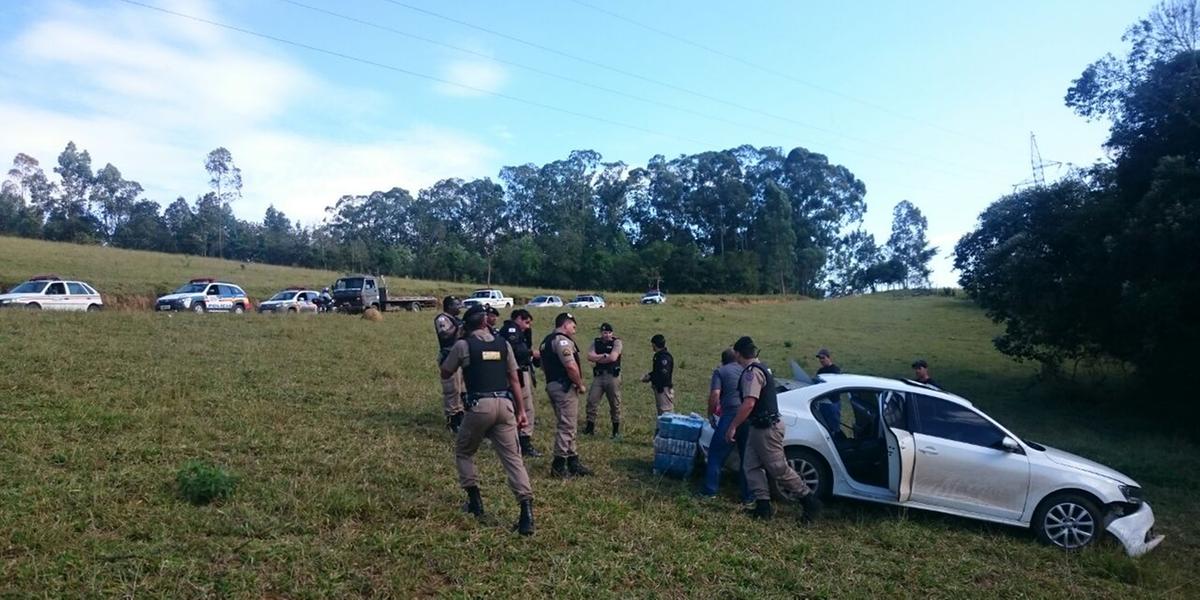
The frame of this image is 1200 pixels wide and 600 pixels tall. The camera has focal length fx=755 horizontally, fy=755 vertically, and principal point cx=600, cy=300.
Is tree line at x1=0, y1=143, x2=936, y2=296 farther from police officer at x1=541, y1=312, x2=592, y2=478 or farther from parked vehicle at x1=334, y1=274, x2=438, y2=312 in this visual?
police officer at x1=541, y1=312, x2=592, y2=478

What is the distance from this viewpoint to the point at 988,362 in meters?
26.7

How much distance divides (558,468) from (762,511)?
2120 mm

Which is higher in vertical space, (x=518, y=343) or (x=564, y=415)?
(x=518, y=343)

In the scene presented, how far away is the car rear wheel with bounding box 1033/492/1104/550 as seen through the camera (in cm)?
695

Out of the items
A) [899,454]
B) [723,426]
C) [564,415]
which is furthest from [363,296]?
[899,454]

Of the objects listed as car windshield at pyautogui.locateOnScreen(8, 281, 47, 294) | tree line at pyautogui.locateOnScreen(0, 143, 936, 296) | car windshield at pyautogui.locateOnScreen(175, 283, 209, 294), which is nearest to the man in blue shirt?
car windshield at pyautogui.locateOnScreen(8, 281, 47, 294)

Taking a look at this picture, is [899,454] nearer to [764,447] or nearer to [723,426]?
[764,447]

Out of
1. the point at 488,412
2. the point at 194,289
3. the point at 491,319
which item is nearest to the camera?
the point at 488,412

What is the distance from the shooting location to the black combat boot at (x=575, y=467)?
783cm

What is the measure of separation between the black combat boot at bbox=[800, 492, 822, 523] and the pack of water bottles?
1.47 m

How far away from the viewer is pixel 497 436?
588cm

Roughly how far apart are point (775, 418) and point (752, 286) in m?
70.7

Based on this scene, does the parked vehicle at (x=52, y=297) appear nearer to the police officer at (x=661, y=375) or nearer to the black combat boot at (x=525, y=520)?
the police officer at (x=661, y=375)

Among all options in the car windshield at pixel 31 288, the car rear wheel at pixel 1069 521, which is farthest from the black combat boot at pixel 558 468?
the car windshield at pixel 31 288
